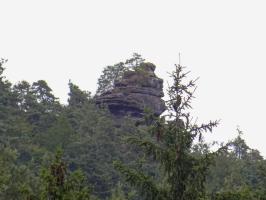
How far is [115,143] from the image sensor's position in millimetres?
49469

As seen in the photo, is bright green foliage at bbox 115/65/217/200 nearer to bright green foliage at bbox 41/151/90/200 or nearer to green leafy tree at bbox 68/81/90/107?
bright green foliage at bbox 41/151/90/200

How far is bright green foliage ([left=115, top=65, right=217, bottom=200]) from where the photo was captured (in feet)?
35.9

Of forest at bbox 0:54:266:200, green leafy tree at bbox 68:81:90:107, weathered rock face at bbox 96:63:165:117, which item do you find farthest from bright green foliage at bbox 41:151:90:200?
green leafy tree at bbox 68:81:90:107

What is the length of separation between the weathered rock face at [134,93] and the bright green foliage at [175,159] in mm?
43747

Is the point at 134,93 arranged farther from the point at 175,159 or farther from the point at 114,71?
the point at 175,159

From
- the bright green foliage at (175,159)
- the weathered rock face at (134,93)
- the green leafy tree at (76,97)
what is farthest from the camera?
the green leafy tree at (76,97)

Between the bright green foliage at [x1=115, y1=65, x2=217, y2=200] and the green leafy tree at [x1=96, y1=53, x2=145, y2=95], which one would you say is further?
the green leafy tree at [x1=96, y1=53, x2=145, y2=95]

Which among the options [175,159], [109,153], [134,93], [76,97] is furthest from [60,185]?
[76,97]

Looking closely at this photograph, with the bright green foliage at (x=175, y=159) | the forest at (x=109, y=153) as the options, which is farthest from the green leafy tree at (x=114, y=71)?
the bright green foliage at (x=175, y=159)

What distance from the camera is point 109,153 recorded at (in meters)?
48.5

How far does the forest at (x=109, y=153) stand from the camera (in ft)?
35.6

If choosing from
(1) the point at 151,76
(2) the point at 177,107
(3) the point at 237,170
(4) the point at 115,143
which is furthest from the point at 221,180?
(2) the point at 177,107

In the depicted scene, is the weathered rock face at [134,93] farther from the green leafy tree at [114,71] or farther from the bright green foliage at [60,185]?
the bright green foliage at [60,185]

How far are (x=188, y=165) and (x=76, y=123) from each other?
4379 centimetres
